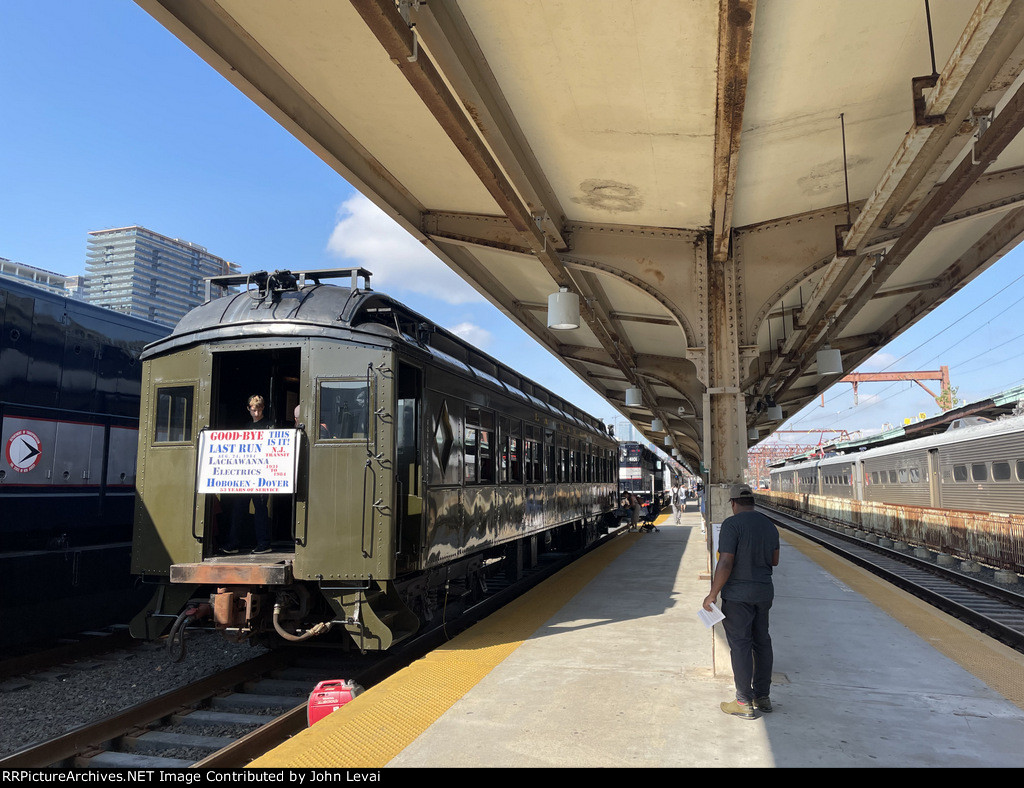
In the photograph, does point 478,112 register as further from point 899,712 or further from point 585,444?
point 585,444

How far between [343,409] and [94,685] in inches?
134

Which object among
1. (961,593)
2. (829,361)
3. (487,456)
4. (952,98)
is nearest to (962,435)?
(961,593)

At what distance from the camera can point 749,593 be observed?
15.8ft

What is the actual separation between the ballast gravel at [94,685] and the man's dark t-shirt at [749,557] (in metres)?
4.85

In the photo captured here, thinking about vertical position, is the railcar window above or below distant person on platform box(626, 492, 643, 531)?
above

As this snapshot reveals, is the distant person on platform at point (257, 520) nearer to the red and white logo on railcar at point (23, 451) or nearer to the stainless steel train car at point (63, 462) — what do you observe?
the stainless steel train car at point (63, 462)

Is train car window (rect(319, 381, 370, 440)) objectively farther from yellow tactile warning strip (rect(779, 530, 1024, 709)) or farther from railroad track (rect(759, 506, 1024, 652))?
railroad track (rect(759, 506, 1024, 652))

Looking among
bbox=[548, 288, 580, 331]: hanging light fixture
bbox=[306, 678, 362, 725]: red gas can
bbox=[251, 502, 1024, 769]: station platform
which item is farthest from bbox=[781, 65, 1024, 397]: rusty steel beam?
bbox=[306, 678, 362, 725]: red gas can

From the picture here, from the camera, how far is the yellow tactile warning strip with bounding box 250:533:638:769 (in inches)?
154

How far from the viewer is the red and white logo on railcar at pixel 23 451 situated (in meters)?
7.36

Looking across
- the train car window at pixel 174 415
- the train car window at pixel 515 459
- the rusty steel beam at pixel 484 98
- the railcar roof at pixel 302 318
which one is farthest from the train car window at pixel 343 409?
the train car window at pixel 515 459

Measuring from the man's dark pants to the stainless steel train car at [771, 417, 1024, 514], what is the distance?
32.7 ft

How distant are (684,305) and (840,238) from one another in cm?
180

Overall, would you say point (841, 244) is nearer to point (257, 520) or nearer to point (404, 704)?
point (404, 704)
